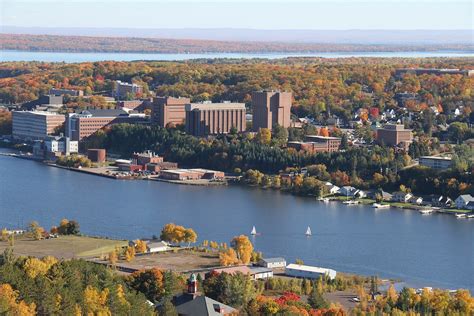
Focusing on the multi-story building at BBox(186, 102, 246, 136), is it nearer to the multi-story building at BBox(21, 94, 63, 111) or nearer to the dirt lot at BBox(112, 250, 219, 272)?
the multi-story building at BBox(21, 94, 63, 111)

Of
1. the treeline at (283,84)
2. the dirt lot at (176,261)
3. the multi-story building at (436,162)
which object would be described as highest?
the treeline at (283,84)

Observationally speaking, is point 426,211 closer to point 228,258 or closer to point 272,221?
point 272,221

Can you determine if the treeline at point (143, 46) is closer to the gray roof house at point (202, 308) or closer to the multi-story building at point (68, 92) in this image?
the multi-story building at point (68, 92)

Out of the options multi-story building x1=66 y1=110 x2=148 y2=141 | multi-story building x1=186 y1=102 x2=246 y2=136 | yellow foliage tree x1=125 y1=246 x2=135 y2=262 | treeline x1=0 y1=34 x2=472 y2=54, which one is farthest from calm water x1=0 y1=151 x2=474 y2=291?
treeline x1=0 y1=34 x2=472 y2=54

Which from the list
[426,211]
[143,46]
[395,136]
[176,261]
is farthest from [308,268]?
[143,46]

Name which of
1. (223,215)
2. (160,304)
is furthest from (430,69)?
(160,304)

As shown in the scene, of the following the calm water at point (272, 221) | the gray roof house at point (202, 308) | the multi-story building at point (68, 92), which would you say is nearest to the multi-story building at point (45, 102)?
the multi-story building at point (68, 92)
